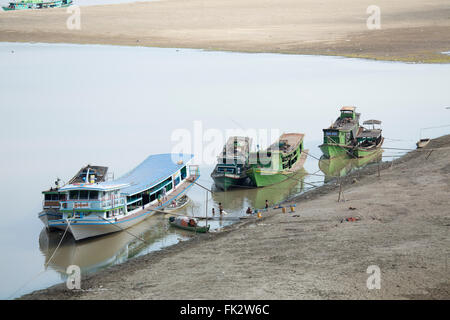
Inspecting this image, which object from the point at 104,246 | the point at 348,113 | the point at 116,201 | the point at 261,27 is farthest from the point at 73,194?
the point at 261,27

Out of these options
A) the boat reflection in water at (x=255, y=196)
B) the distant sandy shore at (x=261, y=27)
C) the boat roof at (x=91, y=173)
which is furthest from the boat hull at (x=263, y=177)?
the distant sandy shore at (x=261, y=27)

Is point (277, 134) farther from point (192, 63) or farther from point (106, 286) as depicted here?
point (192, 63)

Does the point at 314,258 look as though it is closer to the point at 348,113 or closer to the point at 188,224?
the point at 188,224

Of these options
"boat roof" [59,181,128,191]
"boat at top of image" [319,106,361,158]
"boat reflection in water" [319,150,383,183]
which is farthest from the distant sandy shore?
"boat roof" [59,181,128,191]

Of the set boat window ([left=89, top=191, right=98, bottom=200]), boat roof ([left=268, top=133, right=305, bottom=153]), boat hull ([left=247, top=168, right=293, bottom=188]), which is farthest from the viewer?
boat roof ([left=268, top=133, right=305, bottom=153])

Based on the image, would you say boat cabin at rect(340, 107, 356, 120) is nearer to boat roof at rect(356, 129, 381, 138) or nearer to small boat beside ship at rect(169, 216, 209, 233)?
boat roof at rect(356, 129, 381, 138)

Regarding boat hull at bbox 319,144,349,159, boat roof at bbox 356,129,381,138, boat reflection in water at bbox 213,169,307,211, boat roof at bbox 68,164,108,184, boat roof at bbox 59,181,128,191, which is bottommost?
boat reflection in water at bbox 213,169,307,211

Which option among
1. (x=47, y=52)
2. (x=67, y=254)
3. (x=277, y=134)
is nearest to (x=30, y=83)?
(x=47, y=52)
